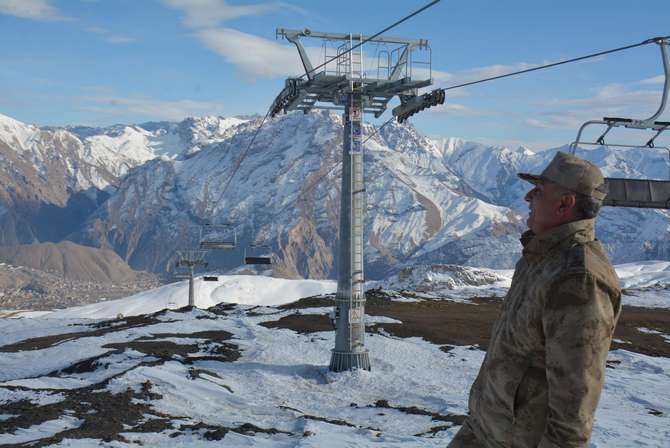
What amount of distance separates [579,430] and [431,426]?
13245mm

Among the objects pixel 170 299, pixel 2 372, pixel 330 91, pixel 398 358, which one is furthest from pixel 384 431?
pixel 170 299

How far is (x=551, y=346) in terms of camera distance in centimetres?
407

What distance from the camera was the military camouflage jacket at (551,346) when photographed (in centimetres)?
399

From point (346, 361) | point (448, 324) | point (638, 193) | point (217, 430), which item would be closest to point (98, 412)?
point (217, 430)

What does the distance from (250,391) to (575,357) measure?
59.1 ft

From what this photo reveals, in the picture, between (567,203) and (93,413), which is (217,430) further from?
(567,203)

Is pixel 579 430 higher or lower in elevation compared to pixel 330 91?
lower

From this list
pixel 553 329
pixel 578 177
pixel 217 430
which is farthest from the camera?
pixel 217 430

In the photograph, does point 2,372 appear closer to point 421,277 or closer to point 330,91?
point 330,91

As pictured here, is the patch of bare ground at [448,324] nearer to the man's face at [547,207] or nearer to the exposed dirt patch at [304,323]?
the exposed dirt patch at [304,323]

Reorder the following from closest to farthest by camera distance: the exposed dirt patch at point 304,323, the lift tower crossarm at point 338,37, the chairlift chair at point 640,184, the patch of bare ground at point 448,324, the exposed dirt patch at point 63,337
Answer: the chairlift chair at point 640,184 < the lift tower crossarm at point 338,37 < the exposed dirt patch at point 63,337 < the patch of bare ground at point 448,324 < the exposed dirt patch at point 304,323

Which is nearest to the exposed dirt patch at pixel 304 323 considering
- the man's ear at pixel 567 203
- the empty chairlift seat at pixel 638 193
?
the empty chairlift seat at pixel 638 193

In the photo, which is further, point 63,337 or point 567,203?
point 63,337

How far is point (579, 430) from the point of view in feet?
13.0
